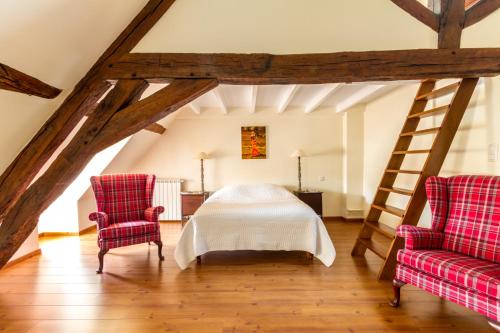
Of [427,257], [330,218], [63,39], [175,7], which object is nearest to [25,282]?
[63,39]

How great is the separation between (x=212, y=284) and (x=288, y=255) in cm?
108

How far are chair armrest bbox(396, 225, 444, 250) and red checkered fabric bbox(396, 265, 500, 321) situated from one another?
0.62 ft

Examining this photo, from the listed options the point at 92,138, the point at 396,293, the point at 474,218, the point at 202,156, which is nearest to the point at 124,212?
the point at 92,138

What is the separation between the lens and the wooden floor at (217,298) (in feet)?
6.29

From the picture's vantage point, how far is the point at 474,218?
2.06 meters

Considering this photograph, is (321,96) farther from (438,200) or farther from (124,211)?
(124,211)

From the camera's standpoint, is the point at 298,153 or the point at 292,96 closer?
the point at 292,96

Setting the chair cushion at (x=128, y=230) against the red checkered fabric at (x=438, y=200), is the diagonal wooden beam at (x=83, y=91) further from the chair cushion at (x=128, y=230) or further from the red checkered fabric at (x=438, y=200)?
the red checkered fabric at (x=438, y=200)

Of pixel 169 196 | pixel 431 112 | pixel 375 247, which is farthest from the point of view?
pixel 169 196

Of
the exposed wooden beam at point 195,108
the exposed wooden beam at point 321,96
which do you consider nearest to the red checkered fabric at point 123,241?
the exposed wooden beam at point 195,108

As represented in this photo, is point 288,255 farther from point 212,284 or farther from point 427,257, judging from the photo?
point 427,257

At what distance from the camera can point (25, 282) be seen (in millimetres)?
2613

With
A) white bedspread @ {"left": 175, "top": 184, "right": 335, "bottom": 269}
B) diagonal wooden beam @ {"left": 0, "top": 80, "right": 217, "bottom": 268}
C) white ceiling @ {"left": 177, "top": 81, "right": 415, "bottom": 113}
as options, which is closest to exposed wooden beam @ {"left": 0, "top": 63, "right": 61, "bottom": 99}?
diagonal wooden beam @ {"left": 0, "top": 80, "right": 217, "bottom": 268}

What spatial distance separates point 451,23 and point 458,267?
199 cm
